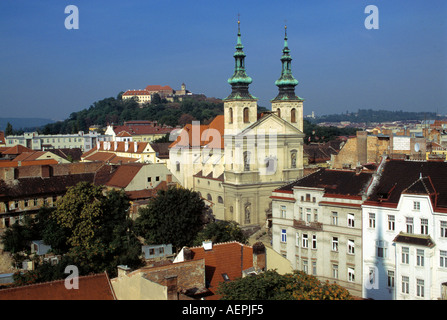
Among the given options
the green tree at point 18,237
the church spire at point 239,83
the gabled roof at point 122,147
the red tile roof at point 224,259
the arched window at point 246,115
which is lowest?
the green tree at point 18,237

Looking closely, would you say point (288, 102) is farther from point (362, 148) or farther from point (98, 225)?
point (98, 225)

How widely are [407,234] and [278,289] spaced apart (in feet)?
37.8

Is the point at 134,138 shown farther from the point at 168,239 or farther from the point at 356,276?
the point at 356,276

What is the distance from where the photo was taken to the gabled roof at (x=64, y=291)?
19.0 meters

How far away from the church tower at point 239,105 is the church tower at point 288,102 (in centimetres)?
519

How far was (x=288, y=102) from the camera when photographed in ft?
190

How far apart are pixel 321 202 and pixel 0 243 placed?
26.0 m

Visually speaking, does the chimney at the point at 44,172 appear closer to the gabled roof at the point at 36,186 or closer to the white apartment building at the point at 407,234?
the gabled roof at the point at 36,186

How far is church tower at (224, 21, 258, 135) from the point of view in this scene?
53.0 m

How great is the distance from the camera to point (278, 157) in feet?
178

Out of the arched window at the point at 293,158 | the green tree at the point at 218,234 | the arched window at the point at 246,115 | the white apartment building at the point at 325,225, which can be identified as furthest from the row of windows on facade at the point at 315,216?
the arched window at the point at 293,158

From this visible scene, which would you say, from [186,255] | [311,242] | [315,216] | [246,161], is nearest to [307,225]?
[315,216]

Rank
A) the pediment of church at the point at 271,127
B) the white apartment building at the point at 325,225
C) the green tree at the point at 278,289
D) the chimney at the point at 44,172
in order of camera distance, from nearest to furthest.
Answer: the green tree at the point at 278,289
the white apartment building at the point at 325,225
the chimney at the point at 44,172
the pediment of church at the point at 271,127
